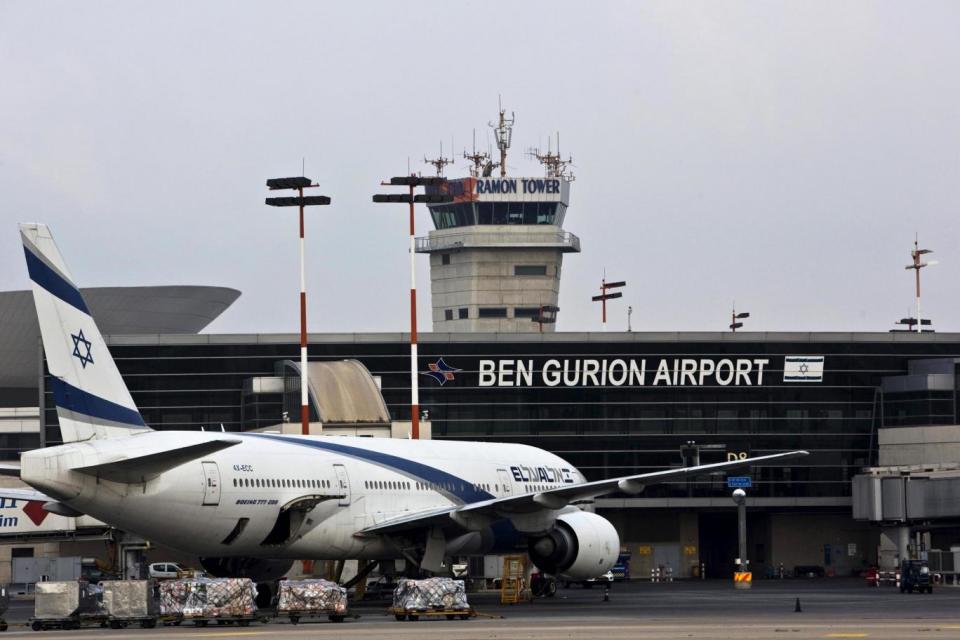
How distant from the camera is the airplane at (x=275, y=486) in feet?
109

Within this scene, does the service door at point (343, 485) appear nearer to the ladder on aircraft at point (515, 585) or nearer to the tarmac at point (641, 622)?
the tarmac at point (641, 622)

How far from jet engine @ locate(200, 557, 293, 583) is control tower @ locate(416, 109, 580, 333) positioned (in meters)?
87.6

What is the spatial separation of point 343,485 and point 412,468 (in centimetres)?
310

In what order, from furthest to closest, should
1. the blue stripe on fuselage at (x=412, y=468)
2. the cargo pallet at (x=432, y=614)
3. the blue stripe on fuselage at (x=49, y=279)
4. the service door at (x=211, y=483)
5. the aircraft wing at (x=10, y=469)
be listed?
the blue stripe on fuselage at (x=412, y=468), the service door at (x=211, y=483), the aircraft wing at (x=10, y=469), the cargo pallet at (x=432, y=614), the blue stripe on fuselage at (x=49, y=279)

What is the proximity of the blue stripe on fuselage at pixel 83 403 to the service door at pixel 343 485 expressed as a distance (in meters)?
6.89

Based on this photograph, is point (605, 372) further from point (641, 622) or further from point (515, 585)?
point (641, 622)

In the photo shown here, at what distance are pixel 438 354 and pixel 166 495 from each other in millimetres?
49737

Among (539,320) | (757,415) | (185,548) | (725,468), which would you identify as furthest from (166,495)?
(539,320)

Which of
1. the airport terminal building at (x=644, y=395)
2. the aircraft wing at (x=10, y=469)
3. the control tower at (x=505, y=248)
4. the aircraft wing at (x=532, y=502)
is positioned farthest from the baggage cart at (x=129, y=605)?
the control tower at (x=505, y=248)

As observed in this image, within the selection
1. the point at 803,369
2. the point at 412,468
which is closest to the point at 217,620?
the point at 412,468

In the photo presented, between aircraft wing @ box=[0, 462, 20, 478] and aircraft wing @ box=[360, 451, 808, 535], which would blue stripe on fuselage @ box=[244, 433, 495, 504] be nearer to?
aircraft wing @ box=[360, 451, 808, 535]

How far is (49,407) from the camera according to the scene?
85.7 meters

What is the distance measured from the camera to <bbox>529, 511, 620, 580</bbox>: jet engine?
140 ft

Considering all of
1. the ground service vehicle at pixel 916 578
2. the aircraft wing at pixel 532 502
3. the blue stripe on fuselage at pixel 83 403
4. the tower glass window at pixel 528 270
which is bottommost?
the ground service vehicle at pixel 916 578
